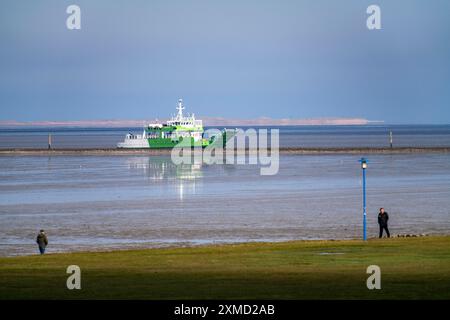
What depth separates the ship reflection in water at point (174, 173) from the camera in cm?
6195

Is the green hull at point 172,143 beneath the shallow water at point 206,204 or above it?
above

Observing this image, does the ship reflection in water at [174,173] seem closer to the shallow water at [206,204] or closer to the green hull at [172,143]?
the shallow water at [206,204]

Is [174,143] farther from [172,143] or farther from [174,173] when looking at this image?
[174,173]

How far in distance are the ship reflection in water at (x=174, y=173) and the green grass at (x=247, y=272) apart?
86.3 ft

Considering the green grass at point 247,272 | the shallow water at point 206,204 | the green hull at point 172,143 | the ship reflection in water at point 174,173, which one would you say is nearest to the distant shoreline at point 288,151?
the green hull at point 172,143

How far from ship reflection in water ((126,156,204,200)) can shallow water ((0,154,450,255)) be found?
0.10 metres

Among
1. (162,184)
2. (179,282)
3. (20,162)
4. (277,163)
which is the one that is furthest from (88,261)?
(20,162)

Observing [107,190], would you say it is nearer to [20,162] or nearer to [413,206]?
[413,206]

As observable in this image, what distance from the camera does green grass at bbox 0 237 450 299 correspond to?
18.6 meters

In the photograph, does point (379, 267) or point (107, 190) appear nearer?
point (379, 267)

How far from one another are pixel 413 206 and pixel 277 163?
47562 mm
